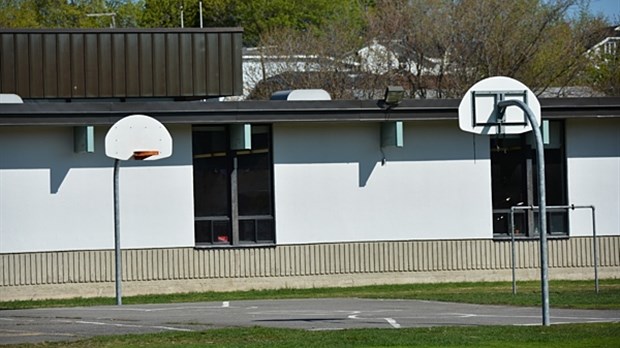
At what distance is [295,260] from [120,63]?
6.16 metres

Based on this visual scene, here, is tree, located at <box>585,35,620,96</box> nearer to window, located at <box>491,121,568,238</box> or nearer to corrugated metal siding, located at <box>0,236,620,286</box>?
window, located at <box>491,121,568,238</box>

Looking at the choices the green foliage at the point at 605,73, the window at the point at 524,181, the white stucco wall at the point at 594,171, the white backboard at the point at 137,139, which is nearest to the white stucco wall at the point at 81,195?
the white backboard at the point at 137,139

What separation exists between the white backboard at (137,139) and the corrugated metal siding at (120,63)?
19.9ft

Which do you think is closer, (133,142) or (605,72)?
(133,142)

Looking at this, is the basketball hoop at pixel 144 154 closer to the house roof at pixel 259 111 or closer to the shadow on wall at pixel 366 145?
the house roof at pixel 259 111

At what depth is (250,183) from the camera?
28.0 metres

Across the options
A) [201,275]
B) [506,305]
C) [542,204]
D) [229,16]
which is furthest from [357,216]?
[229,16]

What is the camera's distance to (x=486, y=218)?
94.4ft

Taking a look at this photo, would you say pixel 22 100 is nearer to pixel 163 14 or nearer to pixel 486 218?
pixel 486 218

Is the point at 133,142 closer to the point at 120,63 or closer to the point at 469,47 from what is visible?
the point at 120,63

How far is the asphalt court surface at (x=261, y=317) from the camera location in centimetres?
1784

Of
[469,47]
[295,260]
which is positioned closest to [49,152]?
[295,260]

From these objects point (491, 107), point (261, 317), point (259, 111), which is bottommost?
point (261, 317)

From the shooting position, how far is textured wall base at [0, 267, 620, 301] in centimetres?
2664
